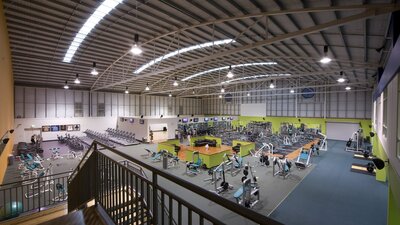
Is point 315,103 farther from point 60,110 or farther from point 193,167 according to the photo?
point 60,110

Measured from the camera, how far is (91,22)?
921 centimetres

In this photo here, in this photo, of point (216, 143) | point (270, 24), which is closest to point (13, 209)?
point (270, 24)

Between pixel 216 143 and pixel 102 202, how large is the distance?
15.6 metres

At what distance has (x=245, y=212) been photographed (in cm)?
111

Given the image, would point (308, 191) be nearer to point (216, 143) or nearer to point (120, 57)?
point (216, 143)

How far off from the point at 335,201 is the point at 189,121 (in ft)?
58.1

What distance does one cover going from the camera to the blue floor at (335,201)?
6406 millimetres

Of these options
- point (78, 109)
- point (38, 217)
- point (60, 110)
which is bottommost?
point (38, 217)

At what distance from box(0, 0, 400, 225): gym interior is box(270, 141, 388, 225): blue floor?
67 mm

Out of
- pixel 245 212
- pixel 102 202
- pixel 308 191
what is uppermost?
pixel 245 212

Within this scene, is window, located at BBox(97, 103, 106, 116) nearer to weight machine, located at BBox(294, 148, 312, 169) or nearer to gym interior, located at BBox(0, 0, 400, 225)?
gym interior, located at BBox(0, 0, 400, 225)

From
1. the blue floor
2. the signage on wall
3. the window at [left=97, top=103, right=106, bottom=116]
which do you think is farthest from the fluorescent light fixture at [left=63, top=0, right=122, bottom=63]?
the window at [left=97, top=103, right=106, bottom=116]

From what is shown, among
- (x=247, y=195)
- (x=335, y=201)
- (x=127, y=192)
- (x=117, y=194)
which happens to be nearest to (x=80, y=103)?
(x=247, y=195)

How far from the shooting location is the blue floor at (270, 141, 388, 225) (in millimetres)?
6406
